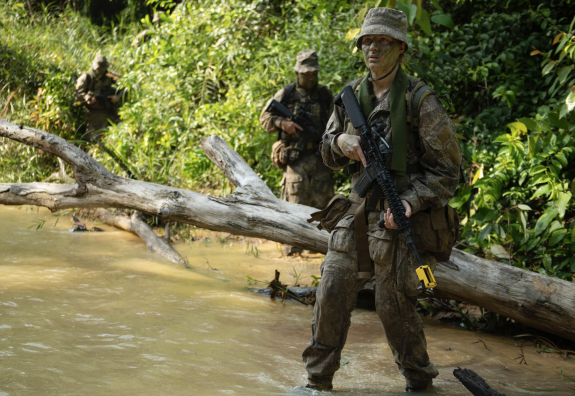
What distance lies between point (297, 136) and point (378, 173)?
3535mm

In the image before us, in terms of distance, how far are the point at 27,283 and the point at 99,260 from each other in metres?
1.08

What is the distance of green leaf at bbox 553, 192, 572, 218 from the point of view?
4.39 m

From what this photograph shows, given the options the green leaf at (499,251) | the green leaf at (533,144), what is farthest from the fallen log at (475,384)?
the green leaf at (533,144)

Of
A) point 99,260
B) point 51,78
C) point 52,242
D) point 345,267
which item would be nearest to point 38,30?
point 51,78

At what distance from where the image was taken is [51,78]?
34.4 ft

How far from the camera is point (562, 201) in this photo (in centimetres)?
444

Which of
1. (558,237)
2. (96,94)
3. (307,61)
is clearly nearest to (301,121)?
(307,61)

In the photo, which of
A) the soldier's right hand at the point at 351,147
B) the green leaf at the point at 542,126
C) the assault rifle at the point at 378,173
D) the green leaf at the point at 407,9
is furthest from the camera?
the green leaf at the point at 542,126

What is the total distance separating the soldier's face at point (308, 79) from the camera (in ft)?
19.4

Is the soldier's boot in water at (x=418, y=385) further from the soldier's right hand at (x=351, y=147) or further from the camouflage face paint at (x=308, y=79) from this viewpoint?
the camouflage face paint at (x=308, y=79)

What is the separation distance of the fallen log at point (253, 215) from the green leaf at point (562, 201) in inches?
36.2

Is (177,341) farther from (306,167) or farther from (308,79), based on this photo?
(308,79)

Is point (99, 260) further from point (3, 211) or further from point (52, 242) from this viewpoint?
point (3, 211)

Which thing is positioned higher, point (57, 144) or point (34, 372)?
point (57, 144)
